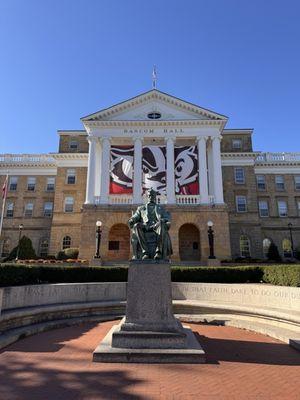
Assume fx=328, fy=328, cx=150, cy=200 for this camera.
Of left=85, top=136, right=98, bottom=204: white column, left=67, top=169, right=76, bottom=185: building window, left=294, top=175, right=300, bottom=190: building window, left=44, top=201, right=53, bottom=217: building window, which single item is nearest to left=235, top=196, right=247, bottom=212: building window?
left=294, top=175, right=300, bottom=190: building window

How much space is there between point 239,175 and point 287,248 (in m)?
10.8

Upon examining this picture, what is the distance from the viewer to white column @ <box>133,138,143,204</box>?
32.7 metres

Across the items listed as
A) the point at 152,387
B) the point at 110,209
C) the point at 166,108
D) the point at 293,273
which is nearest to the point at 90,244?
the point at 110,209

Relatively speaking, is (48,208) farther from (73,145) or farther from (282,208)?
(282,208)

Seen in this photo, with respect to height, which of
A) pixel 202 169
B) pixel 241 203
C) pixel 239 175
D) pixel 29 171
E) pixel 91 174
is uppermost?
pixel 29 171

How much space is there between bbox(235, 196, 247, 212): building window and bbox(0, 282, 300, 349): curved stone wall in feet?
86.6

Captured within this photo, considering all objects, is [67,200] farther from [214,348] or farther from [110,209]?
[214,348]

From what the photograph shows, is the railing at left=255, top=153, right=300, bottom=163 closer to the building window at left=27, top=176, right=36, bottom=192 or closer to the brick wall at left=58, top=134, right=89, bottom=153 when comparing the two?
the brick wall at left=58, top=134, right=89, bottom=153

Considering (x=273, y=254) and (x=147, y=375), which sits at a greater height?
(x=273, y=254)

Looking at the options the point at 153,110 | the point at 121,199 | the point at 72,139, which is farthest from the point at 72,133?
the point at 121,199

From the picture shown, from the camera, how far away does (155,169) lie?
3362cm

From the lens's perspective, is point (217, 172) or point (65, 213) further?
point (65, 213)

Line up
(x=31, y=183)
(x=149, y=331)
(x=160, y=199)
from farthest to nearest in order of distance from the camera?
(x=31, y=183) < (x=160, y=199) < (x=149, y=331)

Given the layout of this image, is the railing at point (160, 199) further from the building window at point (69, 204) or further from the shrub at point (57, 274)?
the shrub at point (57, 274)
